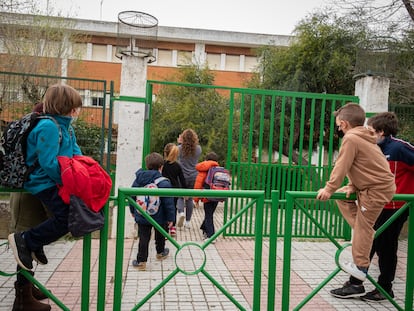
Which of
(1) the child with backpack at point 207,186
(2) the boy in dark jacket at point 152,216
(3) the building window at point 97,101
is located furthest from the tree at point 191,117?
(2) the boy in dark jacket at point 152,216

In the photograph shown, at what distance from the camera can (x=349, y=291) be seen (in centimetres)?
402

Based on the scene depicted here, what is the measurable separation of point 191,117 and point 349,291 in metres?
9.04

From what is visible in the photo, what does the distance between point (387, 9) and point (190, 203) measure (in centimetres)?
546

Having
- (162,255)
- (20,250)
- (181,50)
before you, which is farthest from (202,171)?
(181,50)

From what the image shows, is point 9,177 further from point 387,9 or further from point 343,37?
point 343,37

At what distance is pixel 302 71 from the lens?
14320 mm

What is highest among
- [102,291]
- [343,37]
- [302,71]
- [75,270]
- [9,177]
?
[343,37]

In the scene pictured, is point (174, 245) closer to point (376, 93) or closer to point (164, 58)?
point (376, 93)

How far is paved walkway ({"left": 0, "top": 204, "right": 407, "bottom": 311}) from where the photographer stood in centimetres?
377

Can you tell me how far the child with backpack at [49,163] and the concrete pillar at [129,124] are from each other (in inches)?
113

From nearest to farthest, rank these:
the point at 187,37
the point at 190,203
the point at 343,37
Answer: the point at 190,203
the point at 343,37
the point at 187,37

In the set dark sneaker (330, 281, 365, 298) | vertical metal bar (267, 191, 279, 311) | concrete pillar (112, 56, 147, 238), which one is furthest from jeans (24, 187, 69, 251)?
concrete pillar (112, 56, 147, 238)

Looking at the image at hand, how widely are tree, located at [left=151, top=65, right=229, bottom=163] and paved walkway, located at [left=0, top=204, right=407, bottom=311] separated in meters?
6.22

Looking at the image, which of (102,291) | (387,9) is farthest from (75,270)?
(387,9)
